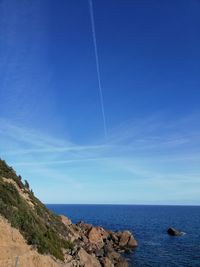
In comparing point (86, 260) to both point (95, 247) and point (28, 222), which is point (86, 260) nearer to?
point (28, 222)

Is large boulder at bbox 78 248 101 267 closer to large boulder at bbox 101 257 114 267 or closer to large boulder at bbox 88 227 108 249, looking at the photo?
large boulder at bbox 101 257 114 267

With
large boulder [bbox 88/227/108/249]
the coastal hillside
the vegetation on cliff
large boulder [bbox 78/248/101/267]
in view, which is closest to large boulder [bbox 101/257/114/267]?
the coastal hillside

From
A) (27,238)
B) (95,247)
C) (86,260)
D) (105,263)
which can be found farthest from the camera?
(95,247)

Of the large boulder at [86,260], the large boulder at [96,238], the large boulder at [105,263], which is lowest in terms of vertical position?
the large boulder at [105,263]

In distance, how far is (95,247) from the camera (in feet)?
187

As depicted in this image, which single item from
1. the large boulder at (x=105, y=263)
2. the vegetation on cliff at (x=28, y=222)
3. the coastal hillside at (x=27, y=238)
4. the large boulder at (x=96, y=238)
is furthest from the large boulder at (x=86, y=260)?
the large boulder at (x=96, y=238)

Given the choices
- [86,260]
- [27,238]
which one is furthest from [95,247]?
[27,238]

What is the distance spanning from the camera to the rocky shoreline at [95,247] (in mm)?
40375

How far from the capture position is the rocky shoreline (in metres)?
40.4

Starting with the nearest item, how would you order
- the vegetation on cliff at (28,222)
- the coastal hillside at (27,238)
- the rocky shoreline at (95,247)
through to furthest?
the coastal hillside at (27,238)
the vegetation on cliff at (28,222)
the rocky shoreline at (95,247)

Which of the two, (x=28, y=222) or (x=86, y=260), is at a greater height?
(x=28, y=222)

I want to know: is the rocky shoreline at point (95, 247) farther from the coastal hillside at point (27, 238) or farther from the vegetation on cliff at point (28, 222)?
the vegetation on cliff at point (28, 222)

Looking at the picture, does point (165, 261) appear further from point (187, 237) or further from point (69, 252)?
point (187, 237)

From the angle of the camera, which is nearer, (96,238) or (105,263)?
(105,263)
